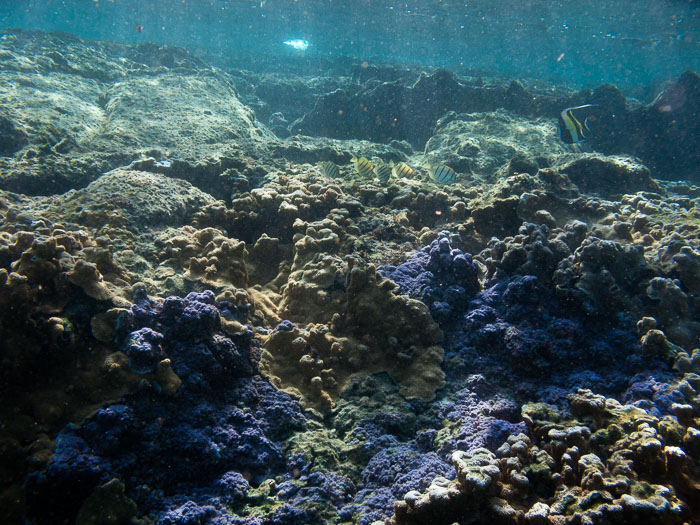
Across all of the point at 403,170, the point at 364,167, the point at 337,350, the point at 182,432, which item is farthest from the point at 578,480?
the point at 403,170

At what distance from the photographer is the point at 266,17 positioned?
6769 cm

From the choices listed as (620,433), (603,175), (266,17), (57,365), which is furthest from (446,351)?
(266,17)

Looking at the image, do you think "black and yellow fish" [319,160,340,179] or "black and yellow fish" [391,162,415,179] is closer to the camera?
"black and yellow fish" [319,160,340,179]

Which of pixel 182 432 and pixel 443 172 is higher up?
pixel 443 172

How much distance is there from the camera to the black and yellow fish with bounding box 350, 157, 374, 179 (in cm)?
613

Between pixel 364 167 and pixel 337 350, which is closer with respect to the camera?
pixel 337 350

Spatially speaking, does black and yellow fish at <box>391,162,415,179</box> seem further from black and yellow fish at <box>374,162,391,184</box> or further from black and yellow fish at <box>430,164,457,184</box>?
black and yellow fish at <box>430,164,457,184</box>

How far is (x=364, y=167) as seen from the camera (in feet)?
20.4

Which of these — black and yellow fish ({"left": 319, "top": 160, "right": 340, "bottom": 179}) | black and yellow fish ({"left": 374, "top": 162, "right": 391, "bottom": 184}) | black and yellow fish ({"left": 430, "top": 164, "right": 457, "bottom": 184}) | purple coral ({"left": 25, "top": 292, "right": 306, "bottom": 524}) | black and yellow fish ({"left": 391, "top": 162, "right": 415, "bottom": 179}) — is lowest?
purple coral ({"left": 25, "top": 292, "right": 306, "bottom": 524})

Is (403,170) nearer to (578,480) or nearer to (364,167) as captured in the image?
(364,167)

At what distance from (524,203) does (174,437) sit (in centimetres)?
478

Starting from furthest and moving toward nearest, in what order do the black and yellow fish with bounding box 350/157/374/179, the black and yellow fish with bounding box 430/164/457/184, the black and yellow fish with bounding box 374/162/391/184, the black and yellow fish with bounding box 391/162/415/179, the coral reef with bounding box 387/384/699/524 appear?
the black and yellow fish with bounding box 391/162/415/179 → the black and yellow fish with bounding box 374/162/391/184 → the black and yellow fish with bounding box 350/157/374/179 → the black and yellow fish with bounding box 430/164/457/184 → the coral reef with bounding box 387/384/699/524

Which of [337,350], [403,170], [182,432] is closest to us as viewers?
[182,432]

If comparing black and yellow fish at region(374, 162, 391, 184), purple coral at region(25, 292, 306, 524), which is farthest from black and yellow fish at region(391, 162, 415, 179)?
purple coral at region(25, 292, 306, 524)
